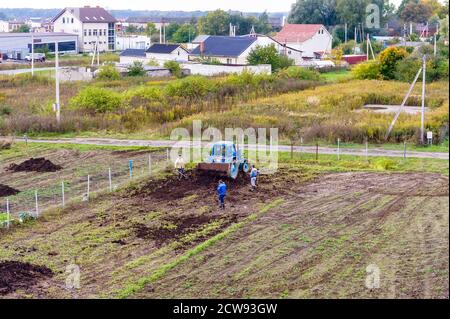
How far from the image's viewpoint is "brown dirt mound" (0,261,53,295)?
11.1m

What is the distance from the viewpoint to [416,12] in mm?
60656

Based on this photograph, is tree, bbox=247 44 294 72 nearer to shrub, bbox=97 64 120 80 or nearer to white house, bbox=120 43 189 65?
white house, bbox=120 43 189 65

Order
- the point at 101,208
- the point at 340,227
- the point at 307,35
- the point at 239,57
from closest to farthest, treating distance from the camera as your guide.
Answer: the point at 340,227 → the point at 101,208 → the point at 239,57 → the point at 307,35

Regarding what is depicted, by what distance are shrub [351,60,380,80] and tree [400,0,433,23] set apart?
18538 mm

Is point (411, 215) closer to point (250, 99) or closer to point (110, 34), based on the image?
point (250, 99)

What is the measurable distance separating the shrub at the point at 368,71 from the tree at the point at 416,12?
18538mm

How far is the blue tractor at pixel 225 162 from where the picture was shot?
1784 cm

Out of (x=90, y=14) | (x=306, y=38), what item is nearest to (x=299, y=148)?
(x=306, y=38)

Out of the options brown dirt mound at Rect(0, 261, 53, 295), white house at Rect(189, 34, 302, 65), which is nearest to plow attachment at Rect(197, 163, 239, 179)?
brown dirt mound at Rect(0, 261, 53, 295)

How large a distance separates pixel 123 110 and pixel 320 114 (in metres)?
7.37

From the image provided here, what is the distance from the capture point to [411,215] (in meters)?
14.8

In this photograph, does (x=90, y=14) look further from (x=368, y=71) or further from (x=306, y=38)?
(x=368, y=71)

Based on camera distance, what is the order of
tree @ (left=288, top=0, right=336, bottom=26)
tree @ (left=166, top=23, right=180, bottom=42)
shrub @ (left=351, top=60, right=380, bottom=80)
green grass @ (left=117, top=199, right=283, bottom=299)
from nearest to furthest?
green grass @ (left=117, top=199, right=283, bottom=299), shrub @ (left=351, top=60, right=380, bottom=80), tree @ (left=288, top=0, right=336, bottom=26), tree @ (left=166, top=23, right=180, bottom=42)
